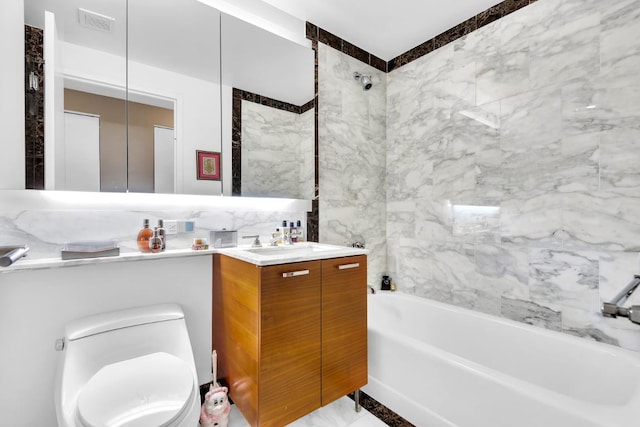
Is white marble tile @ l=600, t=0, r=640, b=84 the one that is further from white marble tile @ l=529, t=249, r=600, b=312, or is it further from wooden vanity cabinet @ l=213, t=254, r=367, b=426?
wooden vanity cabinet @ l=213, t=254, r=367, b=426

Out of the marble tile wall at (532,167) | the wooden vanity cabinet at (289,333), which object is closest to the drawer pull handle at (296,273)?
the wooden vanity cabinet at (289,333)

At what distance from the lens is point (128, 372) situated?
43.3 inches

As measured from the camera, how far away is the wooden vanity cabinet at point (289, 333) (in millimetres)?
1278

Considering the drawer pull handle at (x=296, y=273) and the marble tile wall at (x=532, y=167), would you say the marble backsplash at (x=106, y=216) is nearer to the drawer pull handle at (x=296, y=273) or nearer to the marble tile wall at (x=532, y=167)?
the drawer pull handle at (x=296, y=273)

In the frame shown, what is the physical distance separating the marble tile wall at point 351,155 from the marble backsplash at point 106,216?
0.58 m

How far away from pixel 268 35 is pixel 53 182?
155 centimetres

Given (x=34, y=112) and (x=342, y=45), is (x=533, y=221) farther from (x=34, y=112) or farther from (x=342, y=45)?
(x=34, y=112)

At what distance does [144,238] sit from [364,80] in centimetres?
202

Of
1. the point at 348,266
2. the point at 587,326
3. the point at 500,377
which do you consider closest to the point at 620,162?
the point at 587,326

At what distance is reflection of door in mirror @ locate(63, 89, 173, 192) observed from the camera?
1388mm

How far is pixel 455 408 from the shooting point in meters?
1.29

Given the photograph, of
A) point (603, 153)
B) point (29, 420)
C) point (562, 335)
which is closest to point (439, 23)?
point (603, 153)

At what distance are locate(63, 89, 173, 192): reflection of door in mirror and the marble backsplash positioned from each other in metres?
0.07

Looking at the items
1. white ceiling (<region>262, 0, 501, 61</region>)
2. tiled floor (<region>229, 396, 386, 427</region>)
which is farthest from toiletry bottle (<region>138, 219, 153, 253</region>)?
white ceiling (<region>262, 0, 501, 61</region>)
